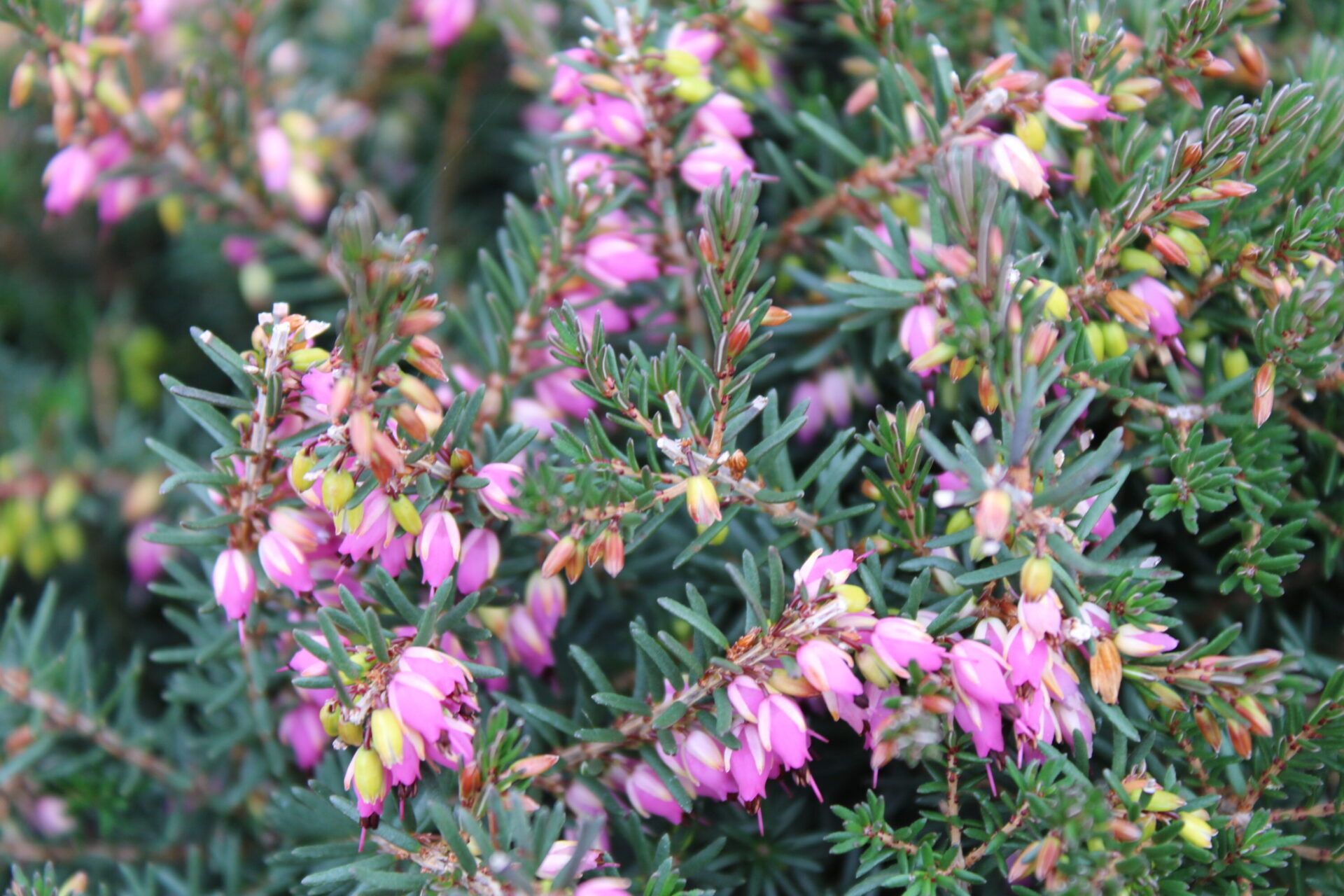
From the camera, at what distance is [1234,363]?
35.1 inches

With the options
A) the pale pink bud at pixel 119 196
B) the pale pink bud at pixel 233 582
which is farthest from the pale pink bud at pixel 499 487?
the pale pink bud at pixel 119 196

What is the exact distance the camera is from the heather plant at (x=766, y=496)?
0.71 metres

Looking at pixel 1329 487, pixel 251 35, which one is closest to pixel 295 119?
pixel 251 35

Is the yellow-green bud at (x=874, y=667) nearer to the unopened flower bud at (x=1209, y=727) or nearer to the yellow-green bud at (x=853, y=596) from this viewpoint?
the yellow-green bud at (x=853, y=596)

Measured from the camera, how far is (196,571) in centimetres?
131

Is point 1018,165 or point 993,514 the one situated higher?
point 1018,165

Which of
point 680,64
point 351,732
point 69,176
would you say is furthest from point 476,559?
point 69,176

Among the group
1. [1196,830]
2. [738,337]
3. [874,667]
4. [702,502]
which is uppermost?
[738,337]

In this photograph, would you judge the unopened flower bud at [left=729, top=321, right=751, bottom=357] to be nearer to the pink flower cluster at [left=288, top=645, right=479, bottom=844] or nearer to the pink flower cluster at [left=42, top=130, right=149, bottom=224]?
the pink flower cluster at [left=288, top=645, right=479, bottom=844]

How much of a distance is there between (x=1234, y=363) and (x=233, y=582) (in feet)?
3.00

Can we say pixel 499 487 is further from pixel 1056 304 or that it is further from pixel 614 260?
pixel 1056 304

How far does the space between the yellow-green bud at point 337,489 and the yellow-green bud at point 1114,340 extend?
0.65 m

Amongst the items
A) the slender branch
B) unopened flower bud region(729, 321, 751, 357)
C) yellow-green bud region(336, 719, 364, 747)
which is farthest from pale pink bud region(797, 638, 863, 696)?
the slender branch

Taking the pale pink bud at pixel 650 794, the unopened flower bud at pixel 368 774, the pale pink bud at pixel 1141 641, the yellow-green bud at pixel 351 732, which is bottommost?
the pale pink bud at pixel 650 794
